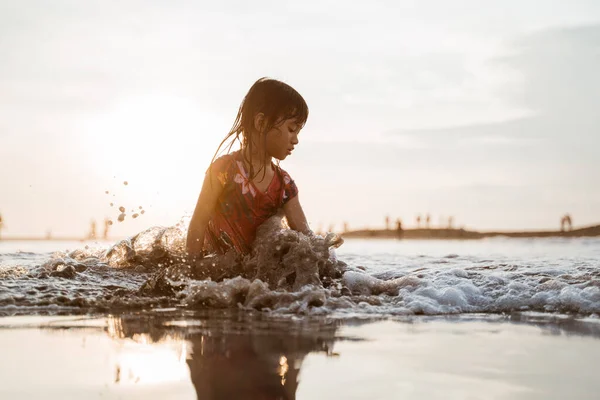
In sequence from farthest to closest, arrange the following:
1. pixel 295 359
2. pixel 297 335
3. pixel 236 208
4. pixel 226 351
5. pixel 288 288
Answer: pixel 236 208 < pixel 288 288 < pixel 297 335 < pixel 226 351 < pixel 295 359

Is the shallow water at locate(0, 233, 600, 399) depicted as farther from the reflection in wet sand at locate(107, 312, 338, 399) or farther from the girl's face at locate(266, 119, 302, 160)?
the girl's face at locate(266, 119, 302, 160)

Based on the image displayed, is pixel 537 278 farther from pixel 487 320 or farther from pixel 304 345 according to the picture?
pixel 304 345

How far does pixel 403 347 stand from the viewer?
2.27 metres

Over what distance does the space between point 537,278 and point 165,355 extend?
11.2 feet

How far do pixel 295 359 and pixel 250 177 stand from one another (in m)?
3.25

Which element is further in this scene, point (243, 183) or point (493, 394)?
point (243, 183)

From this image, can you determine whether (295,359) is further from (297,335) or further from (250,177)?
(250,177)

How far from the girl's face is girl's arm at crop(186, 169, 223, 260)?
1.69 ft

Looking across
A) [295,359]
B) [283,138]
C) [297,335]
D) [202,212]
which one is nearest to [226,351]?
[295,359]

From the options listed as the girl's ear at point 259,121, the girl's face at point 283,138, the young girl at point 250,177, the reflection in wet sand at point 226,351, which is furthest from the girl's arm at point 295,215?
the reflection in wet sand at point 226,351

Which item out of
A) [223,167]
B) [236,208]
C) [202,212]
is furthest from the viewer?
[236,208]

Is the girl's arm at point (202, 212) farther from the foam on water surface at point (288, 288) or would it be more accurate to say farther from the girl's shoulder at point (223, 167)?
the foam on water surface at point (288, 288)

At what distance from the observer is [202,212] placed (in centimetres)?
496

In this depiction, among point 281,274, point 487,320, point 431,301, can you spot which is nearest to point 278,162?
point 281,274
